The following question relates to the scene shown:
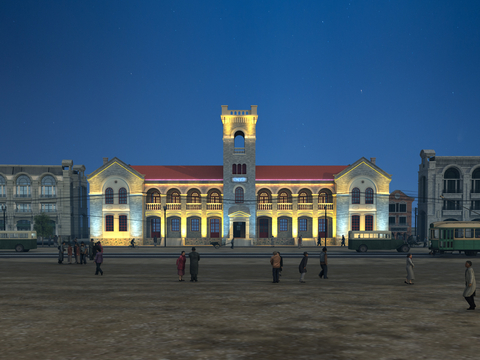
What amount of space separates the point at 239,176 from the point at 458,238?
96.8ft

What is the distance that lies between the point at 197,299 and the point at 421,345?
8.12 meters

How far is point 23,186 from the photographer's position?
218 ft

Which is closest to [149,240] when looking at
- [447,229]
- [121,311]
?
[447,229]

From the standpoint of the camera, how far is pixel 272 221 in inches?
2361

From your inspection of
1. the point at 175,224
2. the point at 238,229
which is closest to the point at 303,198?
the point at 238,229

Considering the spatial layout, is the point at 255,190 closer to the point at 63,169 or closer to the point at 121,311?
the point at 63,169

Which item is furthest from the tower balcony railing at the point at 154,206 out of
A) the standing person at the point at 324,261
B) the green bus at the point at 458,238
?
the standing person at the point at 324,261

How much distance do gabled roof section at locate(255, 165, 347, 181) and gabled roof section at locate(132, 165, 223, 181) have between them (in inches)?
254

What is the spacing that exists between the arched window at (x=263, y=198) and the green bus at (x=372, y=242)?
16384mm

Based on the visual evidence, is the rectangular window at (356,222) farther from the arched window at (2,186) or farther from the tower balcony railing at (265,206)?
the arched window at (2,186)

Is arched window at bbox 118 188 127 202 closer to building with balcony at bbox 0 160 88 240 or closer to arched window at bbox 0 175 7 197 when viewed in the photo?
building with balcony at bbox 0 160 88 240

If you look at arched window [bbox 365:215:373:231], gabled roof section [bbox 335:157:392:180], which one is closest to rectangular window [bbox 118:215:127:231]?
gabled roof section [bbox 335:157:392:180]

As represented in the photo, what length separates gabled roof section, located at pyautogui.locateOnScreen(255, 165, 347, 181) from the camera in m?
60.6

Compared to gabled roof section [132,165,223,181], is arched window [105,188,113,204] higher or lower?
lower
